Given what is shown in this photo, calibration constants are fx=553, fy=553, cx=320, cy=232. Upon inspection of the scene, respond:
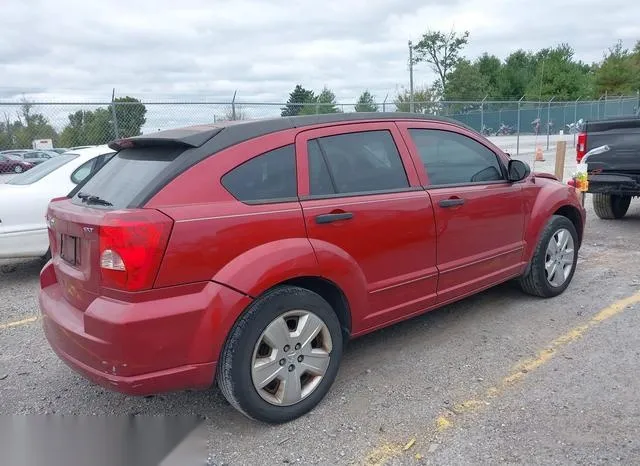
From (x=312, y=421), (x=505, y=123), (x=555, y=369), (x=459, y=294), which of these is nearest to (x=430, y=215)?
(x=459, y=294)

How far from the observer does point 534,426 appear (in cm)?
294

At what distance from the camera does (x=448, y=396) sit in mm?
3295

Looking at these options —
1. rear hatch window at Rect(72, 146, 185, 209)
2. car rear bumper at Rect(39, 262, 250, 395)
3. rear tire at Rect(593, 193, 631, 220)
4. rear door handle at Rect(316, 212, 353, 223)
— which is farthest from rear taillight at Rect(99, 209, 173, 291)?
rear tire at Rect(593, 193, 631, 220)

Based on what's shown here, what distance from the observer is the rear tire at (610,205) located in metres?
8.37

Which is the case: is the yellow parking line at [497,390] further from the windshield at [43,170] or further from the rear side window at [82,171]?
the windshield at [43,170]

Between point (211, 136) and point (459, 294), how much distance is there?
2.15 meters

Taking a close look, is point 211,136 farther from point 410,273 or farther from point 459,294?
point 459,294

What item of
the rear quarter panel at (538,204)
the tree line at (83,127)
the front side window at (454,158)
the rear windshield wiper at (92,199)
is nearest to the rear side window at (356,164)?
the front side window at (454,158)

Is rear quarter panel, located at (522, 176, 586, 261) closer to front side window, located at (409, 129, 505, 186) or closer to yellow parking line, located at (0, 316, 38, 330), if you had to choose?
front side window, located at (409, 129, 505, 186)

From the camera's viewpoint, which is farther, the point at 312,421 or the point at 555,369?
the point at 555,369

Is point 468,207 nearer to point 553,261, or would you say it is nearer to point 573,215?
point 553,261

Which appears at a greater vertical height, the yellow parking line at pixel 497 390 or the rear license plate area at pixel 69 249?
the rear license plate area at pixel 69 249

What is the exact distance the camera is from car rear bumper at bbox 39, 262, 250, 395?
258 cm

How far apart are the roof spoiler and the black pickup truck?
6.01 m
